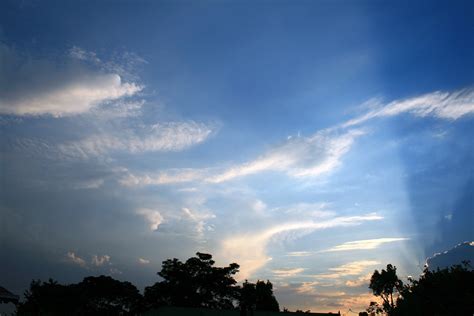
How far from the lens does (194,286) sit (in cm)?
8862

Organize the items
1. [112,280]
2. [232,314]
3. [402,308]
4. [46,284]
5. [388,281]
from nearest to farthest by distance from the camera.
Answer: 1. [402,308]
2. [232,314]
3. [46,284]
4. [112,280]
5. [388,281]

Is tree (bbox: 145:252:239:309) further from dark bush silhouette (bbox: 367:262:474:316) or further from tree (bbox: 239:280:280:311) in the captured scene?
dark bush silhouette (bbox: 367:262:474:316)

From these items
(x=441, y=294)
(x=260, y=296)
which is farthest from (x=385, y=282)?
(x=441, y=294)

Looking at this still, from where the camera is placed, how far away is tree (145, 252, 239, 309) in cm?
8588

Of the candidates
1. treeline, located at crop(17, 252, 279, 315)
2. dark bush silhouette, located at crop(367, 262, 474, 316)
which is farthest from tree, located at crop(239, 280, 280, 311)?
dark bush silhouette, located at crop(367, 262, 474, 316)

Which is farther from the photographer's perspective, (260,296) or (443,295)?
(260,296)

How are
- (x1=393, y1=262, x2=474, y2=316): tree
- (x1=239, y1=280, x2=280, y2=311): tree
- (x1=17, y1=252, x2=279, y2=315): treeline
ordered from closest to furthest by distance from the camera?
1. (x1=393, y1=262, x2=474, y2=316): tree
2. (x1=17, y1=252, x2=279, y2=315): treeline
3. (x1=239, y1=280, x2=280, y2=311): tree

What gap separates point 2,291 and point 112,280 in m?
54.7

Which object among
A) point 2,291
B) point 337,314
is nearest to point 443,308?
point 337,314

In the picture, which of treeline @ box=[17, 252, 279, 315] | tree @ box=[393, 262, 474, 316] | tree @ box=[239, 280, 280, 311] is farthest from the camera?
tree @ box=[239, 280, 280, 311]

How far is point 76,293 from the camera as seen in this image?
200ft

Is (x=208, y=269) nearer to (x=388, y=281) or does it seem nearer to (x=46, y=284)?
(x=46, y=284)

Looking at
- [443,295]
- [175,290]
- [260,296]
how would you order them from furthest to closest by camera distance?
1. [260,296]
2. [175,290]
3. [443,295]

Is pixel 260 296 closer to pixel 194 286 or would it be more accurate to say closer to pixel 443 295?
pixel 194 286
